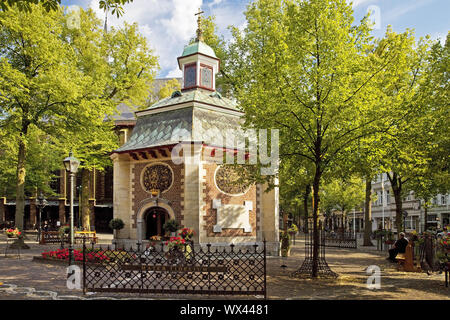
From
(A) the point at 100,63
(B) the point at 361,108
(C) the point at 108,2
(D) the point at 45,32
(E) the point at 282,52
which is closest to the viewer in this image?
(C) the point at 108,2

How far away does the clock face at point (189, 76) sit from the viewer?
2288 cm

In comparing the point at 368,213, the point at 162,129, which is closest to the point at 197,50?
the point at 162,129

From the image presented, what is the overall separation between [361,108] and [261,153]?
3.71m

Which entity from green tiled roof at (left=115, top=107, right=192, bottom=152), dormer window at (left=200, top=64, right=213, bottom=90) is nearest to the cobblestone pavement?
green tiled roof at (left=115, top=107, right=192, bottom=152)

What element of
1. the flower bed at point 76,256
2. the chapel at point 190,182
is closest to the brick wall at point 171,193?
the chapel at point 190,182

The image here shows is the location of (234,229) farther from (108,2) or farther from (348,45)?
(108,2)

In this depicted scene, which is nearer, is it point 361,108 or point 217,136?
point 361,108

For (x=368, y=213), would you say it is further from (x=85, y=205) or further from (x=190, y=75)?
(x=85, y=205)

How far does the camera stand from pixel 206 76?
23.2 metres

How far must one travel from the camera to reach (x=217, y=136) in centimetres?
1998

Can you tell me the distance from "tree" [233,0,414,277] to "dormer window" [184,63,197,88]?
390 inches

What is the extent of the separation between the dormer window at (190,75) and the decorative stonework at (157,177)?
578cm

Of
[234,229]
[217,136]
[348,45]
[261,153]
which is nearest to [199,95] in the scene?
[217,136]

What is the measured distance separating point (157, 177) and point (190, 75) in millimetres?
6941
